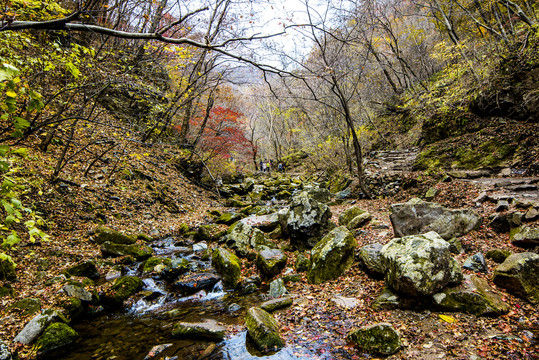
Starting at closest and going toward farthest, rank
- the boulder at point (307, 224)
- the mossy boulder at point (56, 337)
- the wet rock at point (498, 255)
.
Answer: the mossy boulder at point (56, 337)
the wet rock at point (498, 255)
the boulder at point (307, 224)

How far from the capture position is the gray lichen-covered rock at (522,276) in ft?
11.3

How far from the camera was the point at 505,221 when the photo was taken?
5.09 m

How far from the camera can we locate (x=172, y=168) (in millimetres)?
16078

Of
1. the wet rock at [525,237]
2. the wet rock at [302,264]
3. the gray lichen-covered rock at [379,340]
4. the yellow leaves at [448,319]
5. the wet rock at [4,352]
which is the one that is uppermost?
the wet rock at [525,237]

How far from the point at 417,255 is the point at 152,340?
172 inches

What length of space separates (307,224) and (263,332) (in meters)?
3.81

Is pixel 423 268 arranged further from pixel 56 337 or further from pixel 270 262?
pixel 56 337

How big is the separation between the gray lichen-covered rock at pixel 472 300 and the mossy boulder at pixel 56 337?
18.5 ft

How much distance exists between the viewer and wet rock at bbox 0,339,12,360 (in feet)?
11.0

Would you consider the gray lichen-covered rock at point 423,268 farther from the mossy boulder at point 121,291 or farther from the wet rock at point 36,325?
the wet rock at point 36,325

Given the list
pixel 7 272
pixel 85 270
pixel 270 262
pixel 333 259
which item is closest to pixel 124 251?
pixel 85 270

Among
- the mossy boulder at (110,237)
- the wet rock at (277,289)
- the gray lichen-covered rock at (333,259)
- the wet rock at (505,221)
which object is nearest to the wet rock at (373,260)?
the gray lichen-covered rock at (333,259)

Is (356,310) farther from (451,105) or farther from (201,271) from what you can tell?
(451,105)

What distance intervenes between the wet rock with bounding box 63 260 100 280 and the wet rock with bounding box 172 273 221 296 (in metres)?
1.81
